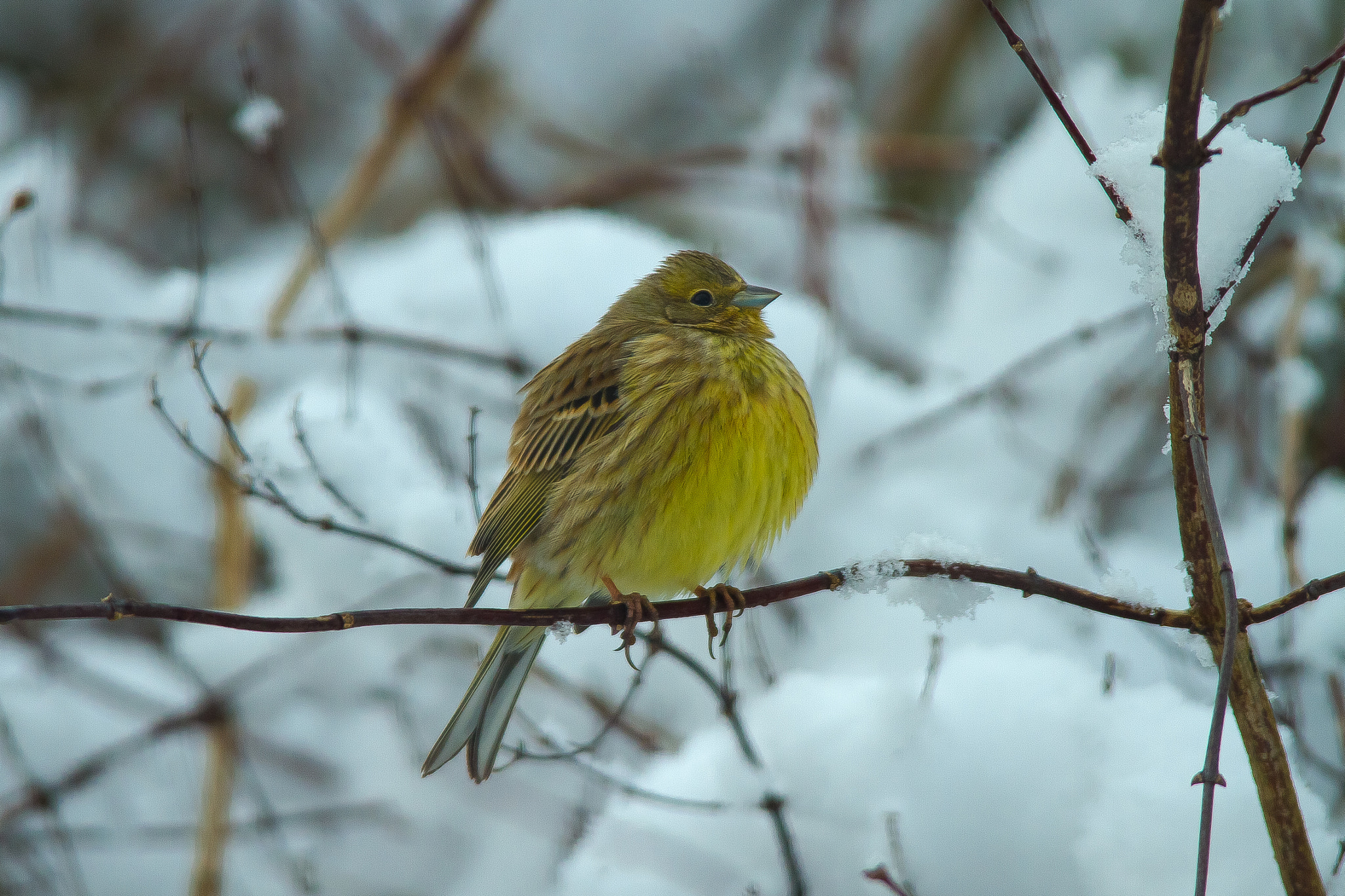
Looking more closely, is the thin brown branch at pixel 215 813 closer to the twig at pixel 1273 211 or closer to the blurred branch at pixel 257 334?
the blurred branch at pixel 257 334

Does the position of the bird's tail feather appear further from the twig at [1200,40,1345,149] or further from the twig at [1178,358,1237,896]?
the twig at [1200,40,1345,149]

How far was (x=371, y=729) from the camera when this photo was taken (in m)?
6.12

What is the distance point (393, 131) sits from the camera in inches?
202

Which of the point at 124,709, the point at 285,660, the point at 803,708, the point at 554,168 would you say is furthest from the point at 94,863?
the point at 554,168

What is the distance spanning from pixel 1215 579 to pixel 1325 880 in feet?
2.60

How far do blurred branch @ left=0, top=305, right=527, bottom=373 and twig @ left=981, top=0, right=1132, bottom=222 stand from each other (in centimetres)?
316

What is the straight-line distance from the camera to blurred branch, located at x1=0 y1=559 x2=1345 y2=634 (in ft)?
6.16

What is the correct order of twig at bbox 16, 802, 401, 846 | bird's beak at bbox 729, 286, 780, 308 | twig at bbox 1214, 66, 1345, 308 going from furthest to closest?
twig at bbox 16, 802, 401, 846, bird's beak at bbox 729, 286, 780, 308, twig at bbox 1214, 66, 1345, 308

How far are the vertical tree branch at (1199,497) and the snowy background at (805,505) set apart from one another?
0.14 metres

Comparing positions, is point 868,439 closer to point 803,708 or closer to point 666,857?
point 803,708

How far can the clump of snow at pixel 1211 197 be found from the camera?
195 centimetres

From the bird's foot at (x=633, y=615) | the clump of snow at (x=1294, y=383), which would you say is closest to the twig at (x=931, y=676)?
the bird's foot at (x=633, y=615)

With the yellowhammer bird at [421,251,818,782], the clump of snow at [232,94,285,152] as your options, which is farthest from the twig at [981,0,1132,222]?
the clump of snow at [232,94,285,152]

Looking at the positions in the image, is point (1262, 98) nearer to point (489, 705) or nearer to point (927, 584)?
point (927, 584)
